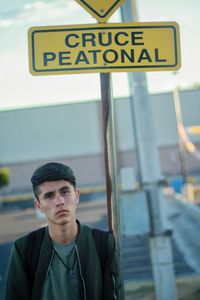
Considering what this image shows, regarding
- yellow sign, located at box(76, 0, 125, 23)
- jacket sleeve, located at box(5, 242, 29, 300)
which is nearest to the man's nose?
jacket sleeve, located at box(5, 242, 29, 300)

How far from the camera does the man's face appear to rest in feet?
6.75

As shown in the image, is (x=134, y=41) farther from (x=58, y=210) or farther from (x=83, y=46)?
(x=58, y=210)

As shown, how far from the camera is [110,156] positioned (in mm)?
2250

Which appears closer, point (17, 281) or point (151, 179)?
point (17, 281)

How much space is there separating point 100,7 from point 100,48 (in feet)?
0.76

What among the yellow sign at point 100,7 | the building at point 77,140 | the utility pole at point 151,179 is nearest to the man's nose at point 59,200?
the yellow sign at point 100,7

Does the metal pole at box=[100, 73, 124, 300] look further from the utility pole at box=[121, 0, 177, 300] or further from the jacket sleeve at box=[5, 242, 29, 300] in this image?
the utility pole at box=[121, 0, 177, 300]

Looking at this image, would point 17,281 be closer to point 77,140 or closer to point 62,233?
point 62,233

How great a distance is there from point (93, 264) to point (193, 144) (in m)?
25.4

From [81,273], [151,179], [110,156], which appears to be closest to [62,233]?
[81,273]

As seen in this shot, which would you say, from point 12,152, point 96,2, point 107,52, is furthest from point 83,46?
point 12,152

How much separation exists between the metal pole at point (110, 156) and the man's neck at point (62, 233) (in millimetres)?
Result: 273

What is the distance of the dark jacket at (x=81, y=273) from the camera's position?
1.97 metres

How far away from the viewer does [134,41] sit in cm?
217
